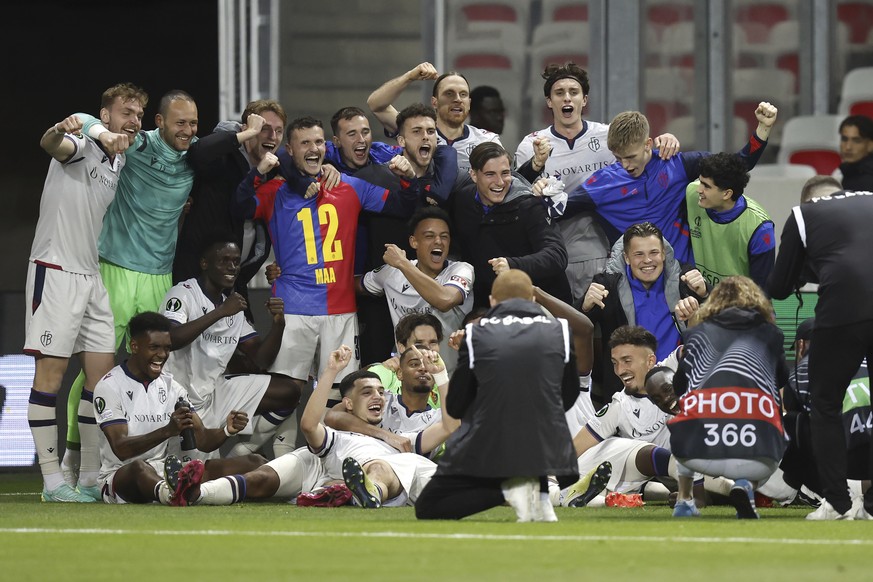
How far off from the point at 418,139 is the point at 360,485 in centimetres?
242

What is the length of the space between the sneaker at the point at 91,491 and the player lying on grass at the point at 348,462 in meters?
1.01

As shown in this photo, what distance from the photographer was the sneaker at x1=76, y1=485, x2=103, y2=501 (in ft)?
30.8

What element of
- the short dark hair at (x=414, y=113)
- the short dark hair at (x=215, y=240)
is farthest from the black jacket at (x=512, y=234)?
the short dark hair at (x=215, y=240)

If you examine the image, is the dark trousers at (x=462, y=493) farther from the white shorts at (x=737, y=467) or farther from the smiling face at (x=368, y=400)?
the smiling face at (x=368, y=400)

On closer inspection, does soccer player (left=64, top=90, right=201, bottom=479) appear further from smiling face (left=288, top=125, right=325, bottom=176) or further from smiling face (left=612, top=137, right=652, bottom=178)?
smiling face (left=612, top=137, right=652, bottom=178)

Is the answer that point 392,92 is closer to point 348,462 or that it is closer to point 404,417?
point 404,417

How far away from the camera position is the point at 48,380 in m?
9.47

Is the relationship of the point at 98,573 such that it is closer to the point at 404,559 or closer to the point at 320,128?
the point at 404,559

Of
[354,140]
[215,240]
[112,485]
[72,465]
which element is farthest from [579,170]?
[72,465]

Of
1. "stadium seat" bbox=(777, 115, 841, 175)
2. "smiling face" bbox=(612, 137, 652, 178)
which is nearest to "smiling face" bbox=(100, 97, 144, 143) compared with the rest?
"smiling face" bbox=(612, 137, 652, 178)

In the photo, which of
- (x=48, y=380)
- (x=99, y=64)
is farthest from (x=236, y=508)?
(x=99, y=64)

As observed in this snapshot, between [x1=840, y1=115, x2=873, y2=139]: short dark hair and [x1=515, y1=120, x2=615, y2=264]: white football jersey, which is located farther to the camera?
[x1=515, y1=120, x2=615, y2=264]: white football jersey

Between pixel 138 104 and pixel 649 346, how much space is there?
357 centimetres

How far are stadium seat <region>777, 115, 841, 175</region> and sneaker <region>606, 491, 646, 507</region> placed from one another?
573 cm
